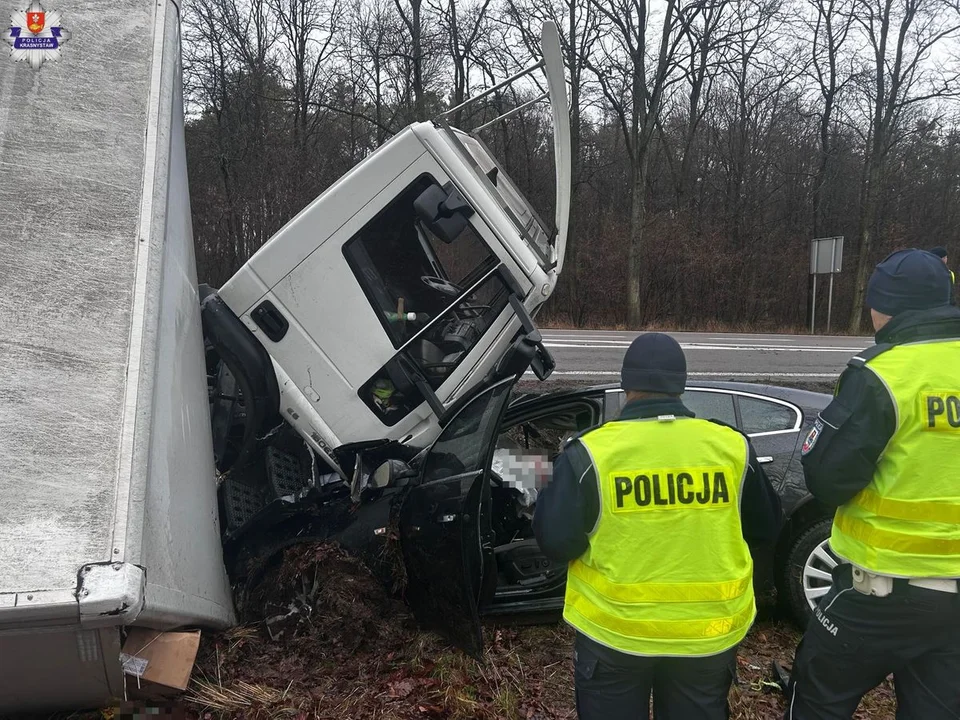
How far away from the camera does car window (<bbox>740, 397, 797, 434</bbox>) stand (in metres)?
3.90

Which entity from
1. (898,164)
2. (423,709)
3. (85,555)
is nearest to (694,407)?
(423,709)

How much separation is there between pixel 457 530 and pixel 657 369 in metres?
1.20

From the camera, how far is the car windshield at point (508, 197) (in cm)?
391

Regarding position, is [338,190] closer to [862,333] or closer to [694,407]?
[694,407]

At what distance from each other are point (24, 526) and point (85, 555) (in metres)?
0.21

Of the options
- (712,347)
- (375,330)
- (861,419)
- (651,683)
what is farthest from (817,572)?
(712,347)

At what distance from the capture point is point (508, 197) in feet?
13.7

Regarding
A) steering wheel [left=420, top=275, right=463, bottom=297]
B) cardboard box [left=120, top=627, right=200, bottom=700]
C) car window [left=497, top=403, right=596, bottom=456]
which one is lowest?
cardboard box [left=120, top=627, right=200, bottom=700]

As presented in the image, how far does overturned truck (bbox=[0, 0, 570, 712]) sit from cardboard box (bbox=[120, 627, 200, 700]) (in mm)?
52

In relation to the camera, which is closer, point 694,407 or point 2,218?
point 2,218

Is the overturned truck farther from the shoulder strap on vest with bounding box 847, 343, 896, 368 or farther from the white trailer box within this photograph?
the shoulder strap on vest with bounding box 847, 343, 896, 368

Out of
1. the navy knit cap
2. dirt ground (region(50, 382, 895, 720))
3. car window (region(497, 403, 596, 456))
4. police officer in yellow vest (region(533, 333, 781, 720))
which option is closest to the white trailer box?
dirt ground (region(50, 382, 895, 720))

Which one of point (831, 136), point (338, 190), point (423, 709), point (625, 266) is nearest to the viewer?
point (423, 709)

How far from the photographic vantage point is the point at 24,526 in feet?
6.57
